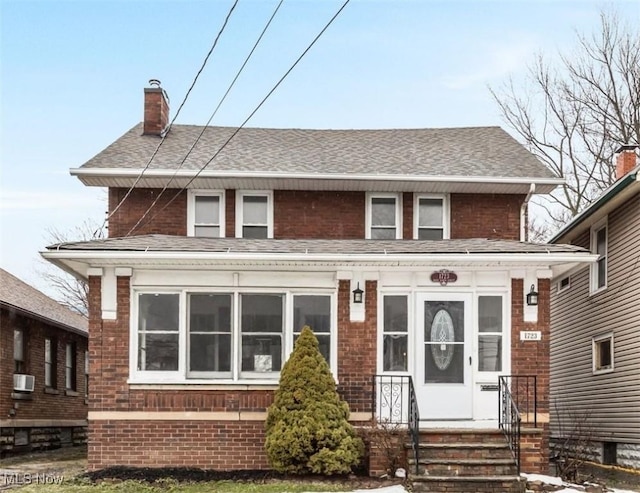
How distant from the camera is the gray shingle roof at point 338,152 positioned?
15.9 meters

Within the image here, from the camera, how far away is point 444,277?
44.9 ft

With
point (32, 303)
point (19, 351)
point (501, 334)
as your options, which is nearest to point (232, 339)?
point (501, 334)

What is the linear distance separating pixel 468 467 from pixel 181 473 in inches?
169

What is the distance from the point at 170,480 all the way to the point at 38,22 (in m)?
7.01

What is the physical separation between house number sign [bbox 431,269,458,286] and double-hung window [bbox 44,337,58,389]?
454 inches

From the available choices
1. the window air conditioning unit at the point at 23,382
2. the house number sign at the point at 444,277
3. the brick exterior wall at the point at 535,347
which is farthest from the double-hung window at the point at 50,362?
the brick exterior wall at the point at 535,347

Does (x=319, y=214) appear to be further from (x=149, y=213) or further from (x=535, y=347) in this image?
(x=535, y=347)

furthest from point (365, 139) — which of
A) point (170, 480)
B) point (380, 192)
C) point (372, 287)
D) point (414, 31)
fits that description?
point (170, 480)

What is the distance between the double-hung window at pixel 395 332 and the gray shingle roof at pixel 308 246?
886mm

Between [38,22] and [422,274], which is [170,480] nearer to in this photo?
[422,274]

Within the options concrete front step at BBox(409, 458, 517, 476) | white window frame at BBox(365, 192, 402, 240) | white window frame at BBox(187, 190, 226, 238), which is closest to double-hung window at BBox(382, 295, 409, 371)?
concrete front step at BBox(409, 458, 517, 476)

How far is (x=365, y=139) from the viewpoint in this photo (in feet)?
61.7

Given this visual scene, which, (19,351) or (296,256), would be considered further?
(19,351)
